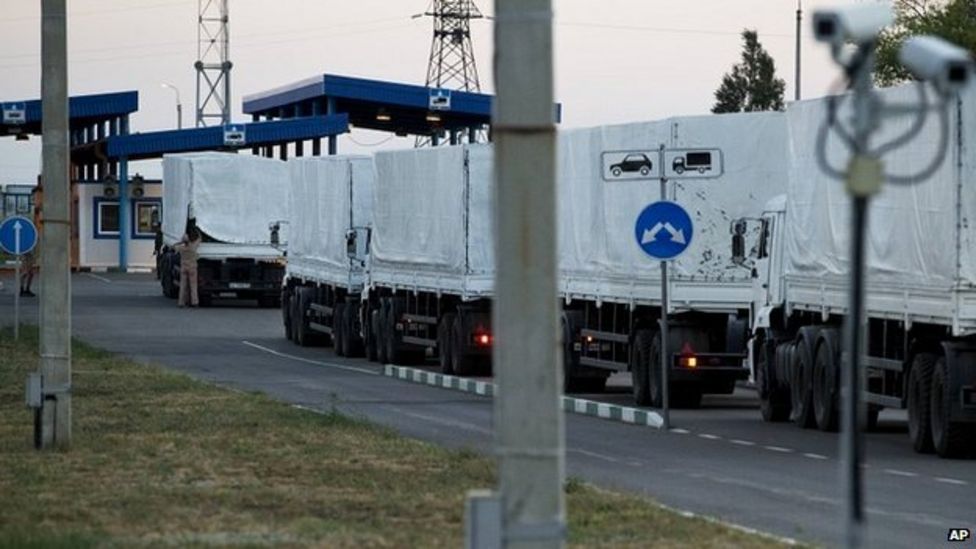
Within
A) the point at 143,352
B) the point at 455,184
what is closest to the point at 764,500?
the point at 455,184

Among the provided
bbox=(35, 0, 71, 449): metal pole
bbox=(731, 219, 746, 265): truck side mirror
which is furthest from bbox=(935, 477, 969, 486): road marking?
bbox=(731, 219, 746, 265): truck side mirror

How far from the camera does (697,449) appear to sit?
924 inches

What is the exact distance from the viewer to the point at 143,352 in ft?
136

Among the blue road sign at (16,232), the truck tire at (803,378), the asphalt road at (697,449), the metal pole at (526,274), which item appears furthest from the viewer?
the blue road sign at (16,232)

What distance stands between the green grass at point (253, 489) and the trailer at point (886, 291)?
456cm

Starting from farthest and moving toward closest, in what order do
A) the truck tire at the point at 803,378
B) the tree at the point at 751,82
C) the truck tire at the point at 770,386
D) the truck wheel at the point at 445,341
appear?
the tree at the point at 751,82 < the truck wheel at the point at 445,341 < the truck tire at the point at 770,386 < the truck tire at the point at 803,378

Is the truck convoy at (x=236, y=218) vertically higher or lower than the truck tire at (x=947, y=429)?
higher

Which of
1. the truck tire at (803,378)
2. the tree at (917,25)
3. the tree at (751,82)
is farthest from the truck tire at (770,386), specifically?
the tree at (751,82)

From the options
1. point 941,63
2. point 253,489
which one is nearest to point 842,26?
point 941,63

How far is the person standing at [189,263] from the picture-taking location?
6012 centimetres

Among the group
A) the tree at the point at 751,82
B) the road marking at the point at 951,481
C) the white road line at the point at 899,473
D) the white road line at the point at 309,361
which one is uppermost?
the tree at the point at 751,82

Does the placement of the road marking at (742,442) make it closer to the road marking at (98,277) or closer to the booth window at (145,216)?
the road marking at (98,277)

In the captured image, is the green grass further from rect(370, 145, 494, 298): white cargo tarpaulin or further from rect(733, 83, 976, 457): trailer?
rect(370, 145, 494, 298): white cargo tarpaulin

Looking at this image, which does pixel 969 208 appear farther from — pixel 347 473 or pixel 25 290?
pixel 25 290
